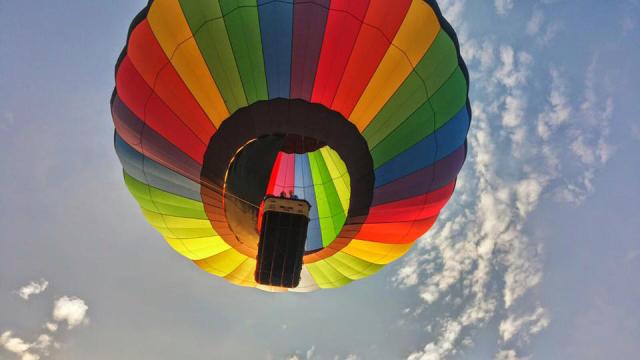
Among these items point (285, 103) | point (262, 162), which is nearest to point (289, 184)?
point (262, 162)

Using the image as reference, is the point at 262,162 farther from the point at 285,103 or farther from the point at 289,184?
the point at 289,184

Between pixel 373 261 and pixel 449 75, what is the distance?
8.17ft

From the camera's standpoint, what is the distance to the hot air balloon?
169 inches

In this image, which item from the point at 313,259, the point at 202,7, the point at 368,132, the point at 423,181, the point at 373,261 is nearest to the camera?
the point at 202,7

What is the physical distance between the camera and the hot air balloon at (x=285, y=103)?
4.30 meters

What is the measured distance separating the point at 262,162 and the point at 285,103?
109cm

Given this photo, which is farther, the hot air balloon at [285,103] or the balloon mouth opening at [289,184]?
the balloon mouth opening at [289,184]

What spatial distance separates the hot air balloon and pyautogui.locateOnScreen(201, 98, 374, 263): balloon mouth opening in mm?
14

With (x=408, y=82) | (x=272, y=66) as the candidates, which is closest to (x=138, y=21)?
(x=272, y=66)

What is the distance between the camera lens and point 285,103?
14.4 ft

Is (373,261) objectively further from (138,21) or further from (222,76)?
(138,21)

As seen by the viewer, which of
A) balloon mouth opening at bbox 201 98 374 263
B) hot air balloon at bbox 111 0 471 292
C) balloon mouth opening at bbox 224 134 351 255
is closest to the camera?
hot air balloon at bbox 111 0 471 292

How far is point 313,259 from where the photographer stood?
5457 mm

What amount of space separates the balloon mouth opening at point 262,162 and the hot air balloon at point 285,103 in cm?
1
